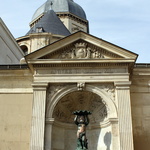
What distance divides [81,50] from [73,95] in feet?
7.95

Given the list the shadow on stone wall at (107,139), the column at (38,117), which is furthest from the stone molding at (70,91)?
the shadow on stone wall at (107,139)

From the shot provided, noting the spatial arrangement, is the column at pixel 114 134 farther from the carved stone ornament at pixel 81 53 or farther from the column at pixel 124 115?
the carved stone ornament at pixel 81 53

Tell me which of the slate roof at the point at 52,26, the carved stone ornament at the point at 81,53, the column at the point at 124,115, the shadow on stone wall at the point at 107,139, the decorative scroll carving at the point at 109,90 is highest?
the slate roof at the point at 52,26

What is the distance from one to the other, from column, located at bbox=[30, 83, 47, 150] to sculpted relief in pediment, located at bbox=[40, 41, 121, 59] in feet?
6.05

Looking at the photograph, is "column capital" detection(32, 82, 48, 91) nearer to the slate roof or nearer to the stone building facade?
the stone building facade

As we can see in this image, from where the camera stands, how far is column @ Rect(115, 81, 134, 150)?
13.9m

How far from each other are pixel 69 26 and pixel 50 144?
78.6 ft

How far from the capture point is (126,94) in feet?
49.1

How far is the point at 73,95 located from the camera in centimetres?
1587

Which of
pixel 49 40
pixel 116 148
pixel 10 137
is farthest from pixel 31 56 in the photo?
pixel 49 40

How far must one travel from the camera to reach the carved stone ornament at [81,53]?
15867 millimetres

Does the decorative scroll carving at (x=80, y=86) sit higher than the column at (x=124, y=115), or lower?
higher

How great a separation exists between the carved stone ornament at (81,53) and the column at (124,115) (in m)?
2.01

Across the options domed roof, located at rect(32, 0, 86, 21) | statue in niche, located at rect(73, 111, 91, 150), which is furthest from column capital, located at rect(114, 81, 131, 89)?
domed roof, located at rect(32, 0, 86, 21)
